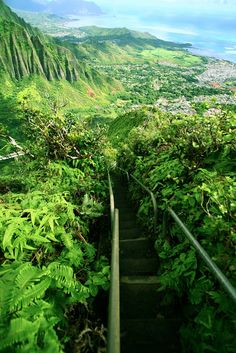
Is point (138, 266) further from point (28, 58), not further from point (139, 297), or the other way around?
point (28, 58)

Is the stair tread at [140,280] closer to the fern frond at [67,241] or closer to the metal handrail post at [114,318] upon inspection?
the fern frond at [67,241]

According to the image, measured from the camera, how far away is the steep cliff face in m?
166

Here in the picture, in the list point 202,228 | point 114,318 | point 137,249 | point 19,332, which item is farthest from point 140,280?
point 19,332

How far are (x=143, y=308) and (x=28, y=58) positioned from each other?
187m

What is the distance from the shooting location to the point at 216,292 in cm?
289

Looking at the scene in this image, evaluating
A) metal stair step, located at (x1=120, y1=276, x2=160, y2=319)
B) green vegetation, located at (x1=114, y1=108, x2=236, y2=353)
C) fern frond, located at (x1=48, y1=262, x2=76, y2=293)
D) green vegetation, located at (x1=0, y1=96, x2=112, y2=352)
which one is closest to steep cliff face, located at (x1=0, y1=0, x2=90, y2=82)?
green vegetation, located at (x1=0, y1=96, x2=112, y2=352)

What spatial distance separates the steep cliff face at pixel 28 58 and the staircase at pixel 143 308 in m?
Result: 176

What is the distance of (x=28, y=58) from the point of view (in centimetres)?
17238

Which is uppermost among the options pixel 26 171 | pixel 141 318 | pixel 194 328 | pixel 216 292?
pixel 216 292

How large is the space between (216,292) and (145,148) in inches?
324

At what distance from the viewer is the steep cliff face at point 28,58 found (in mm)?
166500

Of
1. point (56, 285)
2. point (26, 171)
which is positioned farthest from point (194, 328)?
point (26, 171)

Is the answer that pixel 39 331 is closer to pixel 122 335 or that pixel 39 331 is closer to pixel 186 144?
pixel 122 335

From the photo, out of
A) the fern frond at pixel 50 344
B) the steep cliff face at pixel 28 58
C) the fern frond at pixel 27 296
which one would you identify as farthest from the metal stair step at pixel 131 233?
the steep cliff face at pixel 28 58
